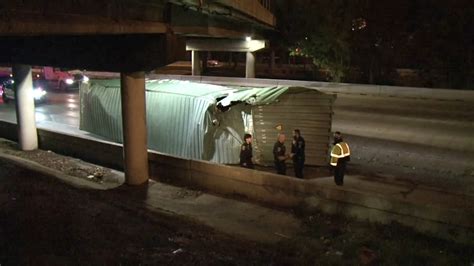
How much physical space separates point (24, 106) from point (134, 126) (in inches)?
246

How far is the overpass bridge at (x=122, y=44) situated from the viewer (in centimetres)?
928

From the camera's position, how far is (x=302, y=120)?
13.7 m

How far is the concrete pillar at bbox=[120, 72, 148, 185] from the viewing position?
13.1m

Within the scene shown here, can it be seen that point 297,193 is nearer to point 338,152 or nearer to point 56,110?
point 338,152

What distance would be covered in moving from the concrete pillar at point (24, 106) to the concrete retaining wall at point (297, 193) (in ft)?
9.12

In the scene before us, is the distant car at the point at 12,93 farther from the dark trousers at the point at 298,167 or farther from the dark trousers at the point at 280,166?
the dark trousers at the point at 298,167

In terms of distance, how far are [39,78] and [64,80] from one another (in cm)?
241

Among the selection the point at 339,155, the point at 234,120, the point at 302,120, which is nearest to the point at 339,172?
the point at 339,155

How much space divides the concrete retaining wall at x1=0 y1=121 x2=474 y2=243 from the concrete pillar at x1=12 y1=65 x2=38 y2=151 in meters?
2.78

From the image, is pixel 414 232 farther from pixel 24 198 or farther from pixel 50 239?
pixel 24 198

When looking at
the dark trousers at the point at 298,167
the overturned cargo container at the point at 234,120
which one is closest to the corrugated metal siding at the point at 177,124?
the overturned cargo container at the point at 234,120

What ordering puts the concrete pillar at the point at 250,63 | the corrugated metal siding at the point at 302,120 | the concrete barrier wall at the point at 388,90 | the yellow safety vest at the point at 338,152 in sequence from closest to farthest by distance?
the yellow safety vest at the point at 338,152 → the corrugated metal siding at the point at 302,120 → the concrete barrier wall at the point at 388,90 → the concrete pillar at the point at 250,63

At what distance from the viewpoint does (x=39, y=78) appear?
3622 cm

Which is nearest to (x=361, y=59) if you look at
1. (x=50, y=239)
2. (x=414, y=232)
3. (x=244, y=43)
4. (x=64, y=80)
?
(x=244, y=43)
